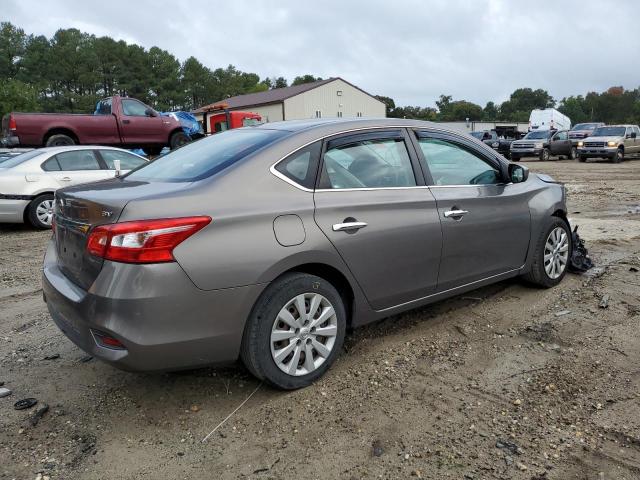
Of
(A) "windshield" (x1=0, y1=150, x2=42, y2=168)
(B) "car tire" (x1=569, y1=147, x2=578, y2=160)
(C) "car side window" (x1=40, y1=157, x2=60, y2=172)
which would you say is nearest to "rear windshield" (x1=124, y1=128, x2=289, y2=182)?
(C) "car side window" (x1=40, y1=157, x2=60, y2=172)

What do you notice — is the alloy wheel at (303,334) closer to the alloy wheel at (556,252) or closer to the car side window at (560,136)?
the alloy wheel at (556,252)

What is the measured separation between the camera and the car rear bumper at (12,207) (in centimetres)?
853

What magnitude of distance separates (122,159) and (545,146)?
2374 cm

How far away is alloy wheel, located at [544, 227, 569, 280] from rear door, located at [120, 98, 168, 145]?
1211cm

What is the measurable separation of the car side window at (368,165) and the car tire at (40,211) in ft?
23.5

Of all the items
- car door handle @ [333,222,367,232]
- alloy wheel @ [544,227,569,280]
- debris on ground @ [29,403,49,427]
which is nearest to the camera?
debris on ground @ [29,403,49,427]

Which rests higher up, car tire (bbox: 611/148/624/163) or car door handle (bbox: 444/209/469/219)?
car door handle (bbox: 444/209/469/219)

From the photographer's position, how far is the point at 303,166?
3.25 meters

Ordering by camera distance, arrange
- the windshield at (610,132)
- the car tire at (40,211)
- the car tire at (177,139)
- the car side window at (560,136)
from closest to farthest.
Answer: the car tire at (40,211) → the car tire at (177,139) → the windshield at (610,132) → the car side window at (560,136)

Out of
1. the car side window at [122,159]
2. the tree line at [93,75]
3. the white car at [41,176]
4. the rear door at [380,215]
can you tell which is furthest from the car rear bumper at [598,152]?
the tree line at [93,75]

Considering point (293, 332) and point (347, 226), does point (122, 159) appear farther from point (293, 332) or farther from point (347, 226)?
point (293, 332)

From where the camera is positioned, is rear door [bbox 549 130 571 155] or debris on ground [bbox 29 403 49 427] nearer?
debris on ground [bbox 29 403 49 427]

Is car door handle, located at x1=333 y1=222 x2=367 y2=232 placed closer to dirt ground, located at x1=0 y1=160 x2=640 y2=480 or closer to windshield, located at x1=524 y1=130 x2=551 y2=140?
dirt ground, located at x1=0 y1=160 x2=640 y2=480

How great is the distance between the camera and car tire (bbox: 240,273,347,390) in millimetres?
2951
